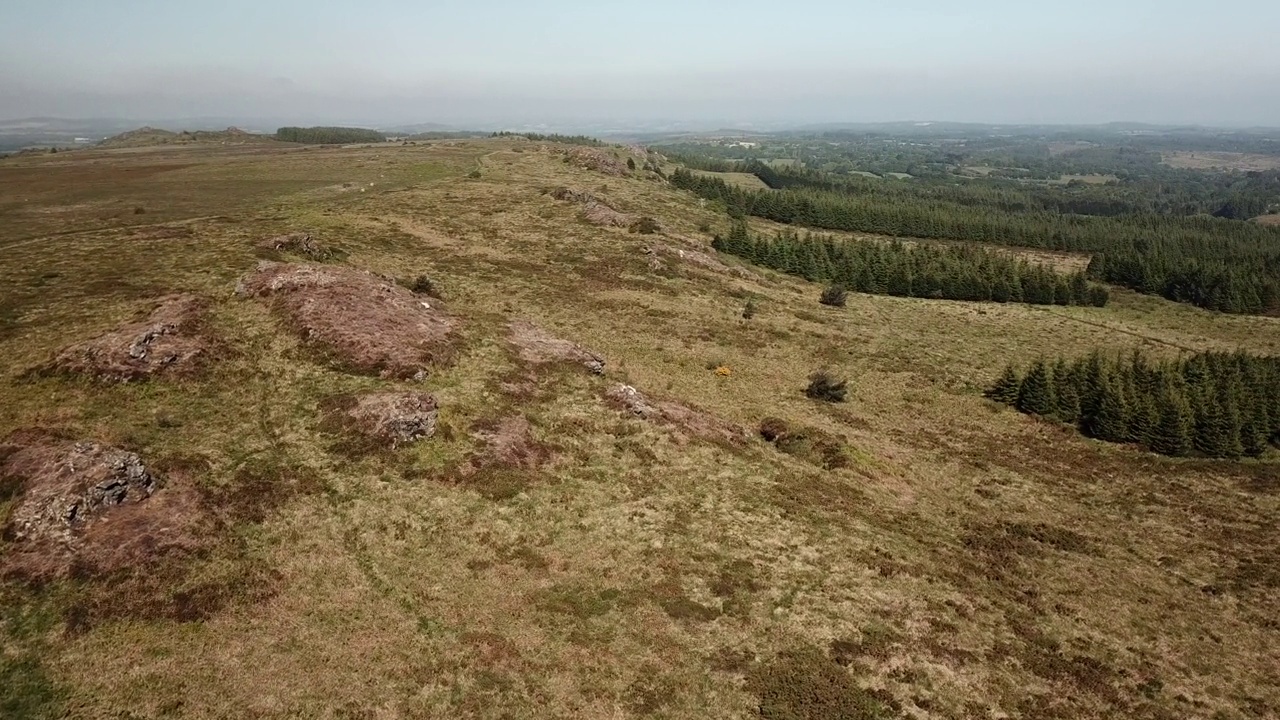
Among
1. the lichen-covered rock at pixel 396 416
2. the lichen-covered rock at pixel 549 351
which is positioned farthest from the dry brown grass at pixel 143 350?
the lichen-covered rock at pixel 549 351

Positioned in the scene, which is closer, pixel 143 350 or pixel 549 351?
pixel 143 350

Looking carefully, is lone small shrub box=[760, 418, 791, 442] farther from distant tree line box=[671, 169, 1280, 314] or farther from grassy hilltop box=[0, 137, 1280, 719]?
distant tree line box=[671, 169, 1280, 314]

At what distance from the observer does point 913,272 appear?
351ft

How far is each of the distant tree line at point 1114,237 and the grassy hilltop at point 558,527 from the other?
87.2 metres

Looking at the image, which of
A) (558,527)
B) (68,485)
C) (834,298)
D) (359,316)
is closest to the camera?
(68,485)

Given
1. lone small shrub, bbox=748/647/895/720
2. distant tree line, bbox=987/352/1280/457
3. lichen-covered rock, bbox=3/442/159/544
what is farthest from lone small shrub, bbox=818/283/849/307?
lichen-covered rock, bbox=3/442/159/544

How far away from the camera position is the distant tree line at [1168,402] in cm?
5109

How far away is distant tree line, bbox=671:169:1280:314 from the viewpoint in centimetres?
11519

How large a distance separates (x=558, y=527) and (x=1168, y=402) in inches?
2054

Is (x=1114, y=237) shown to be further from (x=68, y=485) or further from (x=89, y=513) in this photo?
(x=68, y=485)

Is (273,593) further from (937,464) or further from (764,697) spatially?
(937,464)

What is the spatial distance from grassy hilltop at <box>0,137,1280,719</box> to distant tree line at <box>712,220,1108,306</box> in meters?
43.0

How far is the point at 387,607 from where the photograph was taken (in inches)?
958

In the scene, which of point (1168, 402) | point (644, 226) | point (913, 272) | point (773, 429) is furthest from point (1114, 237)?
point (773, 429)
